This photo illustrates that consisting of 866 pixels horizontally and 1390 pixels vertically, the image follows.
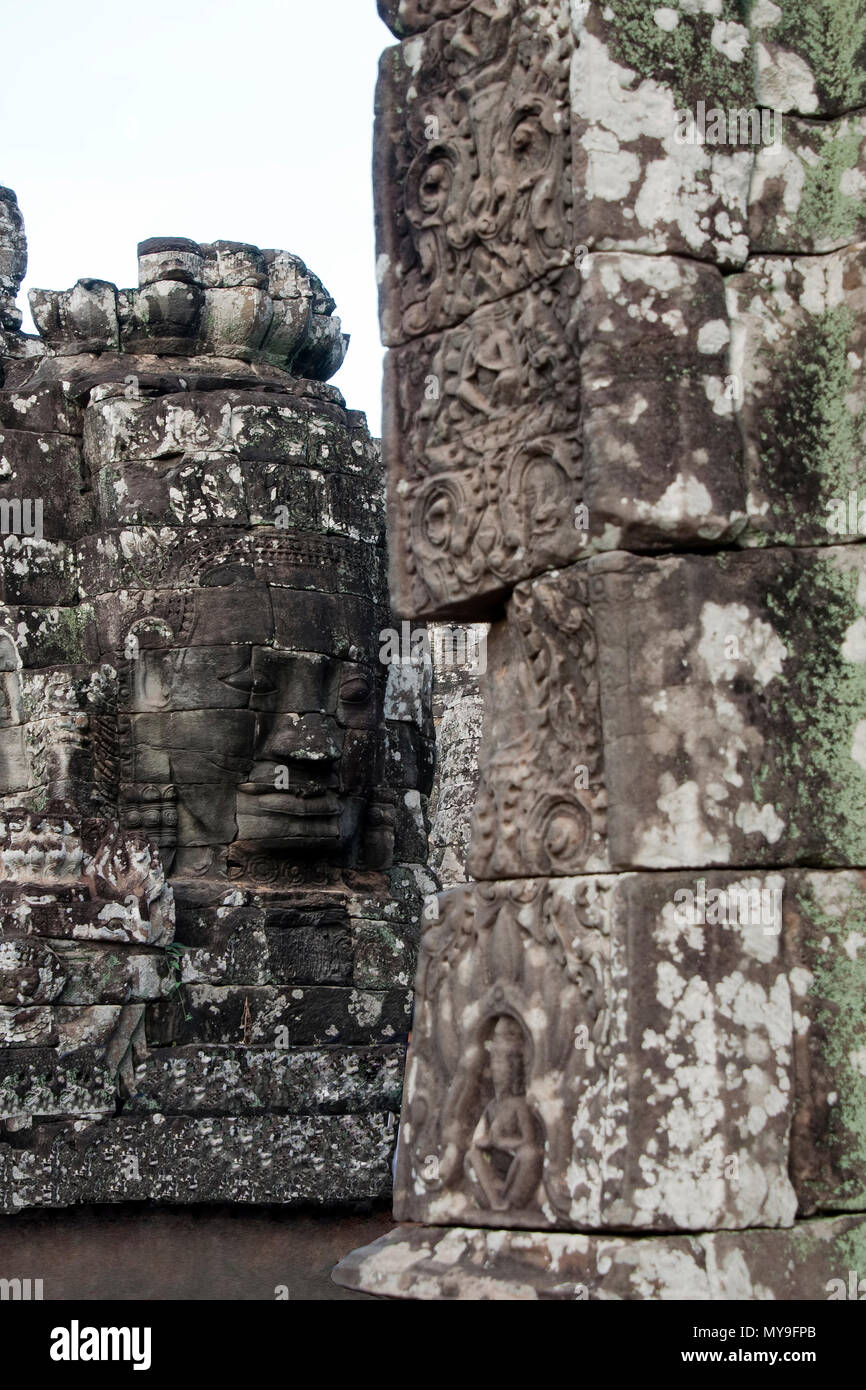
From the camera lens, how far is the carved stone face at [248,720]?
13891 mm

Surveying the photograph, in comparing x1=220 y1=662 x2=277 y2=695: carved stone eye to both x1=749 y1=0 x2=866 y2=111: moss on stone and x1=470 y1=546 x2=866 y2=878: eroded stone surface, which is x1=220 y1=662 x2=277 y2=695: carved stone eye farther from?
x1=749 y1=0 x2=866 y2=111: moss on stone

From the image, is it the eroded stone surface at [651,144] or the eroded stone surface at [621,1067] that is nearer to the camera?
the eroded stone surface at [621,1067]

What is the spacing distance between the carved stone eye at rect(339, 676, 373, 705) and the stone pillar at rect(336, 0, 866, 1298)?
8.24 meters

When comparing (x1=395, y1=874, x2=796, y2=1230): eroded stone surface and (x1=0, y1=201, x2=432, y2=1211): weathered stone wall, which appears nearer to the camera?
(x1=395, y1=874, x2=796, y2=1230): eroded stone surface

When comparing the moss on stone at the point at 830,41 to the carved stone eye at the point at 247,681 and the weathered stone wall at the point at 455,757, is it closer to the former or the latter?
the carved stone eye at the point at 247,681

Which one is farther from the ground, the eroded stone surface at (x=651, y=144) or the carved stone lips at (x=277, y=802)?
the eroded stone surface at (x=651, y=144)

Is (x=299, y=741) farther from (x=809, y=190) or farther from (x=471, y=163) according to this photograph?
(x=809, y=190)

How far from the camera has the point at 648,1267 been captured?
16.1 feet

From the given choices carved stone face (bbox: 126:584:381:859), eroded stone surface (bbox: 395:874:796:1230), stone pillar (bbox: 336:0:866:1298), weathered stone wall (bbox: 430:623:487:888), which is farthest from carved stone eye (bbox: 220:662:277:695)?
eroded stone surface (bbox: 395:874:796:1230)

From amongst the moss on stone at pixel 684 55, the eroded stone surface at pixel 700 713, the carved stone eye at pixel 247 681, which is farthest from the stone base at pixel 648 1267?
the carved stone eye at pixel 247 681

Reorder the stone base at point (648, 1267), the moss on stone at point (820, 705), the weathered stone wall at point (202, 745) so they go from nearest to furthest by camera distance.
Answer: the stone base at point (648, 1267)
the moss on stone at point (820, 705)
the weathered stone wall at point (202, 745)

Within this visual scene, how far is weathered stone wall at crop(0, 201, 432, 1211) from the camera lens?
40.5ft

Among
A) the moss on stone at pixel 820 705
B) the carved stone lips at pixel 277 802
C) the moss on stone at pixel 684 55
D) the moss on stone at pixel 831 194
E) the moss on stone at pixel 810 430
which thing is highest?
the moss on stone at pixel 684 55

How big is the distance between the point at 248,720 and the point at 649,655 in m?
8.85
